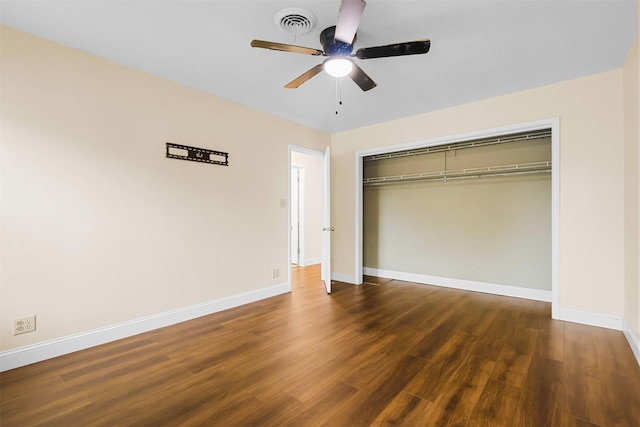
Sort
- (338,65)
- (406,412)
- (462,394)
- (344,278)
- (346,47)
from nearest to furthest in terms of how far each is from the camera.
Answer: (406,412)
(462,394)
(346,47)
(338,65)
(344,278)

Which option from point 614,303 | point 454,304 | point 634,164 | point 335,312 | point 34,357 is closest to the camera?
point 34,357

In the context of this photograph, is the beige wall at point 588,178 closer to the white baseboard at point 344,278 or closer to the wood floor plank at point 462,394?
the wood floor plank at point 462,394

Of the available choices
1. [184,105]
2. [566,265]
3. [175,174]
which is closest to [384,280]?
[566,265]

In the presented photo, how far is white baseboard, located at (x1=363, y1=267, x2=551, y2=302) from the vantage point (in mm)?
3881

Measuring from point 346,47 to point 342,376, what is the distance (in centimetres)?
232

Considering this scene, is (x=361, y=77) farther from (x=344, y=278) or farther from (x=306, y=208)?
(x=306, y=208)

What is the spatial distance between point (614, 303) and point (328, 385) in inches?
119

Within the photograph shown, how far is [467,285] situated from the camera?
14.4 feet

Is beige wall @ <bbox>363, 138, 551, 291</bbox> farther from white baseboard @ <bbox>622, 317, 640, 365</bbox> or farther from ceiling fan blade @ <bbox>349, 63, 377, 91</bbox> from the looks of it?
ceiling fan blade @ <bbox>349, 63, 377, 91</bbox>

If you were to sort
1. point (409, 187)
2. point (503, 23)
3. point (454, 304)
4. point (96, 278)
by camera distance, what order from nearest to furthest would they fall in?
point (503, 23) < point (96, 278) < point (454, 304) < point (409, 187)

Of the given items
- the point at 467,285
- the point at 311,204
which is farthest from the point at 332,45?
the point at 311,204

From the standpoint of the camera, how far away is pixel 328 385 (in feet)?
6.46

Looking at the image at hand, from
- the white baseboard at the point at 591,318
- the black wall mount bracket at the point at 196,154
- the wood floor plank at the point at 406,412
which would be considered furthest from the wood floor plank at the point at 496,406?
the black wall mount bracket at the point at 196,154

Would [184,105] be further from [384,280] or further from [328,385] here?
[384,280]
